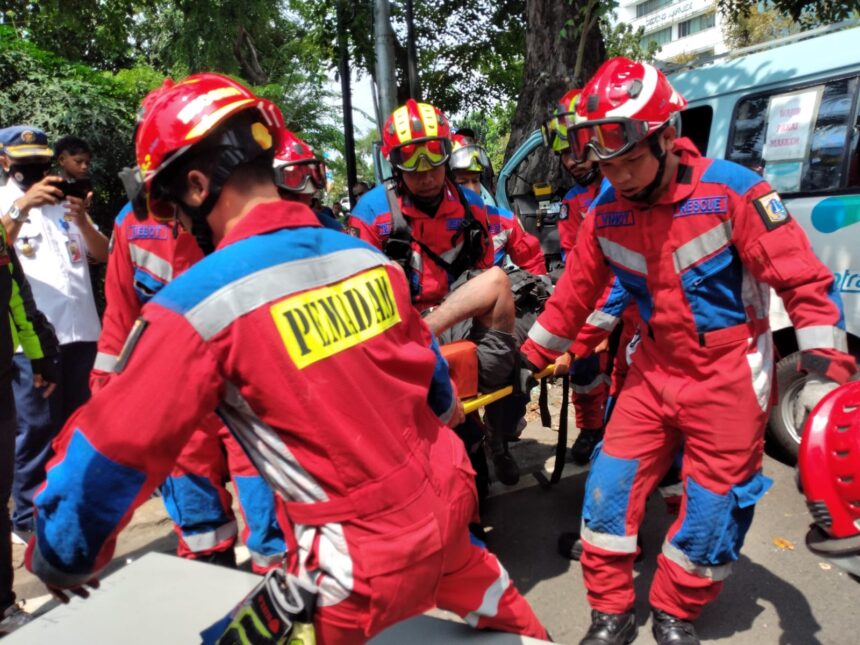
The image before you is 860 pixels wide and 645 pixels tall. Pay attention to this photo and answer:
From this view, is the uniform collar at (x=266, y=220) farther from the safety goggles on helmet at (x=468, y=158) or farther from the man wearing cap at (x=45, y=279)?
the safety goggles on helmet at (x=468, y=158)

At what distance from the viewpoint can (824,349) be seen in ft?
7.40

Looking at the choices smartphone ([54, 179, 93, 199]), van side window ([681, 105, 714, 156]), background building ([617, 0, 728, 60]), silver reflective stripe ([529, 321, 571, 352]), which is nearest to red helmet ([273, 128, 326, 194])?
smartphone ([54, 179, 93, 199])

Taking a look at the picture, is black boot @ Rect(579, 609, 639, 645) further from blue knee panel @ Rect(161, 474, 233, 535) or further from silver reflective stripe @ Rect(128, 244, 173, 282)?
silver reflective stripe @ Rect(128, 244, 173, 282)

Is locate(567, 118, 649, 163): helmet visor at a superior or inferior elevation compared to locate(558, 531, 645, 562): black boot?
superior

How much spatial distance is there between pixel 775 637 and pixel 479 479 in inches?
61.1

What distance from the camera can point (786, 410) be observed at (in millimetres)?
4340

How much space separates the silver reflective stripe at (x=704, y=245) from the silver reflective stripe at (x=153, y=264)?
6.21 feet

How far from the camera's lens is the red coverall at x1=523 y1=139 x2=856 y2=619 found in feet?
8.10

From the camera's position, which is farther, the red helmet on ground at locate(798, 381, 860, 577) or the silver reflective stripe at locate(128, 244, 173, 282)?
the silver reflective stripe at locate(128, 244, 173, 282)

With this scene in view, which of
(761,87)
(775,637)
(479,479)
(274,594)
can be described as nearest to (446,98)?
(761,87)

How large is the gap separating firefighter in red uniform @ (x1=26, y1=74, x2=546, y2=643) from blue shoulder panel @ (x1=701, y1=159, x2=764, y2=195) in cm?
145

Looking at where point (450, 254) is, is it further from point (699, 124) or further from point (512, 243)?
point (699, 124)

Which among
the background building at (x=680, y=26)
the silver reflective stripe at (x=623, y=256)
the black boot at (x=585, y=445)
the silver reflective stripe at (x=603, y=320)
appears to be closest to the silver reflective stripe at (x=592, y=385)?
the black boot at (x=585, y=445)

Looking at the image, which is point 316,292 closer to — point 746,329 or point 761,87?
point 746,329
